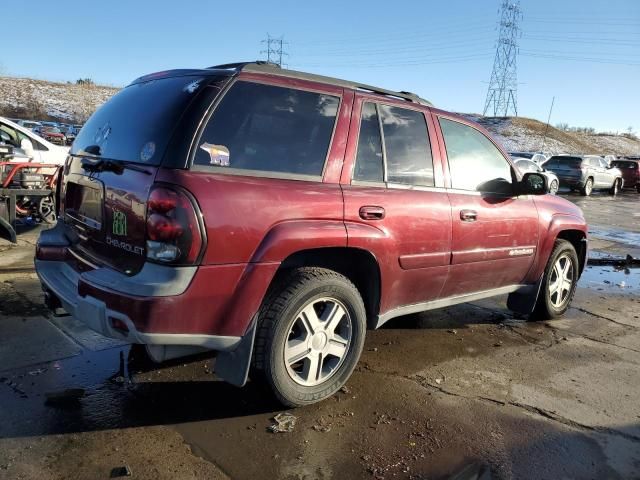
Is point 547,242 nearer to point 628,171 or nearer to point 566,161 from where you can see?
point 566,161

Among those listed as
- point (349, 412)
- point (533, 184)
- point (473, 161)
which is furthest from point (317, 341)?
point (533, 184)

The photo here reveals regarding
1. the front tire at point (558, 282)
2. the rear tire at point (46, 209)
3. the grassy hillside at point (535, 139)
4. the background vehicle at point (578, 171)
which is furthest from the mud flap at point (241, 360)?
the grassy hillside at point (535, 139)

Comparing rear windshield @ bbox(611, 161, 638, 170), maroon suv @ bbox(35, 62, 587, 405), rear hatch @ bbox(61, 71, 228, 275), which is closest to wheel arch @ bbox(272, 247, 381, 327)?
maroon suv @ bbox(35, 62, 587, 405)

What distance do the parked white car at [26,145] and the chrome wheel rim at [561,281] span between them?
307 inches

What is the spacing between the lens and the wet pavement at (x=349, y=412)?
Answer: 279 cm

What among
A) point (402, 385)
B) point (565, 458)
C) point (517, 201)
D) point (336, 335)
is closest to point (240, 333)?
point (336, 335)

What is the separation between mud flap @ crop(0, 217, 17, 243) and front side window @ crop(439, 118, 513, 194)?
16.8ft

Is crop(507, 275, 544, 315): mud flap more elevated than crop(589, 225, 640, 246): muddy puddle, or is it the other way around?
crop(507, 275, 544, 315): mud flap

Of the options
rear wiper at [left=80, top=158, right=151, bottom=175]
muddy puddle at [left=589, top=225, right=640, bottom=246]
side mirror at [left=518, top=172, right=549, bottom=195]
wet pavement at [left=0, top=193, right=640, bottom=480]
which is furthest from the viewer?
muddy puddle at [left=589, top=225, right=640, bottom=246]

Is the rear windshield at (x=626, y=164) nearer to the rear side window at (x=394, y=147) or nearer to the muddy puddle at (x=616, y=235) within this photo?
the muddy puddle at (x=616, y=235)

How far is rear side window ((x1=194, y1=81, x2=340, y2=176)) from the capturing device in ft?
9.52

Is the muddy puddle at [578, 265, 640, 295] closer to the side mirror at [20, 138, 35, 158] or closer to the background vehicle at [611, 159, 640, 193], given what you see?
the side mirror at [20, 138, 35, 158]

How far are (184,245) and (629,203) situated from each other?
22.7 metres

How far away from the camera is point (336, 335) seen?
3.45m
